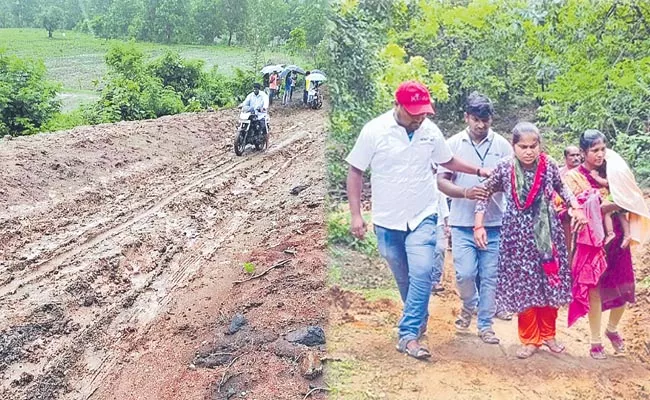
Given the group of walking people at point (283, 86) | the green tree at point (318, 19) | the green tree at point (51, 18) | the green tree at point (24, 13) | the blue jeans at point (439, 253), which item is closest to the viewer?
the green tree at point (318, 19)

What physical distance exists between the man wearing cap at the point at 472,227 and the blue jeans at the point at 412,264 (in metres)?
0.08

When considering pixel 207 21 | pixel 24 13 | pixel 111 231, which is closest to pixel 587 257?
pixel 111 231

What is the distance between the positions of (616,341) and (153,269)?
231 inches

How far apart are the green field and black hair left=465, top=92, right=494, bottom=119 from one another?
1736 cm

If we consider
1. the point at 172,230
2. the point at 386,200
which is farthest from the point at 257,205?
the point at 386,200

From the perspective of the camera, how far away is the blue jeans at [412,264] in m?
2.04

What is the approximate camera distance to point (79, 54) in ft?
123

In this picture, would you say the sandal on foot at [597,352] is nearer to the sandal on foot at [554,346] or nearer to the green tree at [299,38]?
the sandal on foot at [554,346]

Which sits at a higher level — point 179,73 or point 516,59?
point 516,59

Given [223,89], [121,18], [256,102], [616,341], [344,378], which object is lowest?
[223,89]

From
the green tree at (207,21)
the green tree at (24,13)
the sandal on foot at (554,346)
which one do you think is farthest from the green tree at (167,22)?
the sandal on foot at (554,346)

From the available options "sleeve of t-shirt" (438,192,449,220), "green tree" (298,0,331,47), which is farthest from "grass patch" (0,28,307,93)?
"sleeve of t-shirt" (438,192,449,220)

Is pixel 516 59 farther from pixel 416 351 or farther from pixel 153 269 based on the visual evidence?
pixel 153 269

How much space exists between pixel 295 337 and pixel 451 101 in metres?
2.41
